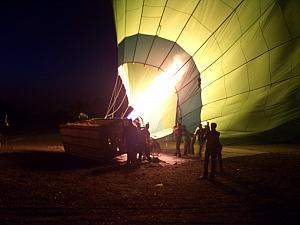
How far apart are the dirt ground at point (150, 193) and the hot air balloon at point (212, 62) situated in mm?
1516

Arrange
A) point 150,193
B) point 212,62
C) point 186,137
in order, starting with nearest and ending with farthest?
point 150,193, point 212,62, point 186,137

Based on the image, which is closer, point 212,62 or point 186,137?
point 212,62

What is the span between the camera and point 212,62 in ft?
37.1

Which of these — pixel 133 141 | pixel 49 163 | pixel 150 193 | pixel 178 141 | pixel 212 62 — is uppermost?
pixel 212 62

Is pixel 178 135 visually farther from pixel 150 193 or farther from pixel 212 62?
pixel 150 193

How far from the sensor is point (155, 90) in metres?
13.2

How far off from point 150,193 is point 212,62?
19.3 ft

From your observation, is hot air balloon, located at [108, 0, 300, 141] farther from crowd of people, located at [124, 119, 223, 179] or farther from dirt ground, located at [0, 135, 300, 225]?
dirt ground, located at [0, 135, 300, 225]

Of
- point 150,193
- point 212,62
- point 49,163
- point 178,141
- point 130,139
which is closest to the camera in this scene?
point 150,193

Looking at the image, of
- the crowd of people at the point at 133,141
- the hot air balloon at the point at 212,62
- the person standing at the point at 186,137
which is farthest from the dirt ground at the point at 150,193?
the person standing at the point at 186,137

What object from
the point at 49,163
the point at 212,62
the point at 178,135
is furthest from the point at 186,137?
the point at 49,163

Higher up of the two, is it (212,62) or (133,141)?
(212,62)

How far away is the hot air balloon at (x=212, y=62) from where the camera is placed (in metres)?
9.34

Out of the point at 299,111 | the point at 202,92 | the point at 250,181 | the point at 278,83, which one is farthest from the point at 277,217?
the point at 202,92
